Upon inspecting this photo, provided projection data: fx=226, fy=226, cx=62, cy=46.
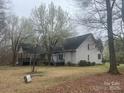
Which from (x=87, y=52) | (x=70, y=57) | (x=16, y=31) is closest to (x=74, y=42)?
(x=70, y=57)

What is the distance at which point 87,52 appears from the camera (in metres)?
43.2

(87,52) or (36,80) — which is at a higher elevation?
(87,52)

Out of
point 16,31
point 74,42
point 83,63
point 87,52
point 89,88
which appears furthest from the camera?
point 16,31

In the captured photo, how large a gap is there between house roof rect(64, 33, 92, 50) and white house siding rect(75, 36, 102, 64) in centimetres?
61

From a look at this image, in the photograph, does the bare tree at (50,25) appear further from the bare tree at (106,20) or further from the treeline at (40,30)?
the bare tree at (106,20)

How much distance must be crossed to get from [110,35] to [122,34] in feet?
6.30

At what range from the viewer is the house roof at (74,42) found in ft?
140

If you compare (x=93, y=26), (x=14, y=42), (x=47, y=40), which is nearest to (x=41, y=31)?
(x=47, y=40)

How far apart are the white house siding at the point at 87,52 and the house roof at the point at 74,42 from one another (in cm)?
61

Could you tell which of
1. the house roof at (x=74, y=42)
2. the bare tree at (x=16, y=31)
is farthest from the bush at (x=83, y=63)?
the bare tree at (x=16, y=31)

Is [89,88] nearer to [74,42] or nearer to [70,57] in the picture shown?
[70,57]

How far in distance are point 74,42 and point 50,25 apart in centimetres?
579

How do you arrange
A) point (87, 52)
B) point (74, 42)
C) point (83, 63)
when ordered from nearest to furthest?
point (83, 63)
point (87, 52)
point (74, 42)

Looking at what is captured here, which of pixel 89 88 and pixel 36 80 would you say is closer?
pixel 89 88
